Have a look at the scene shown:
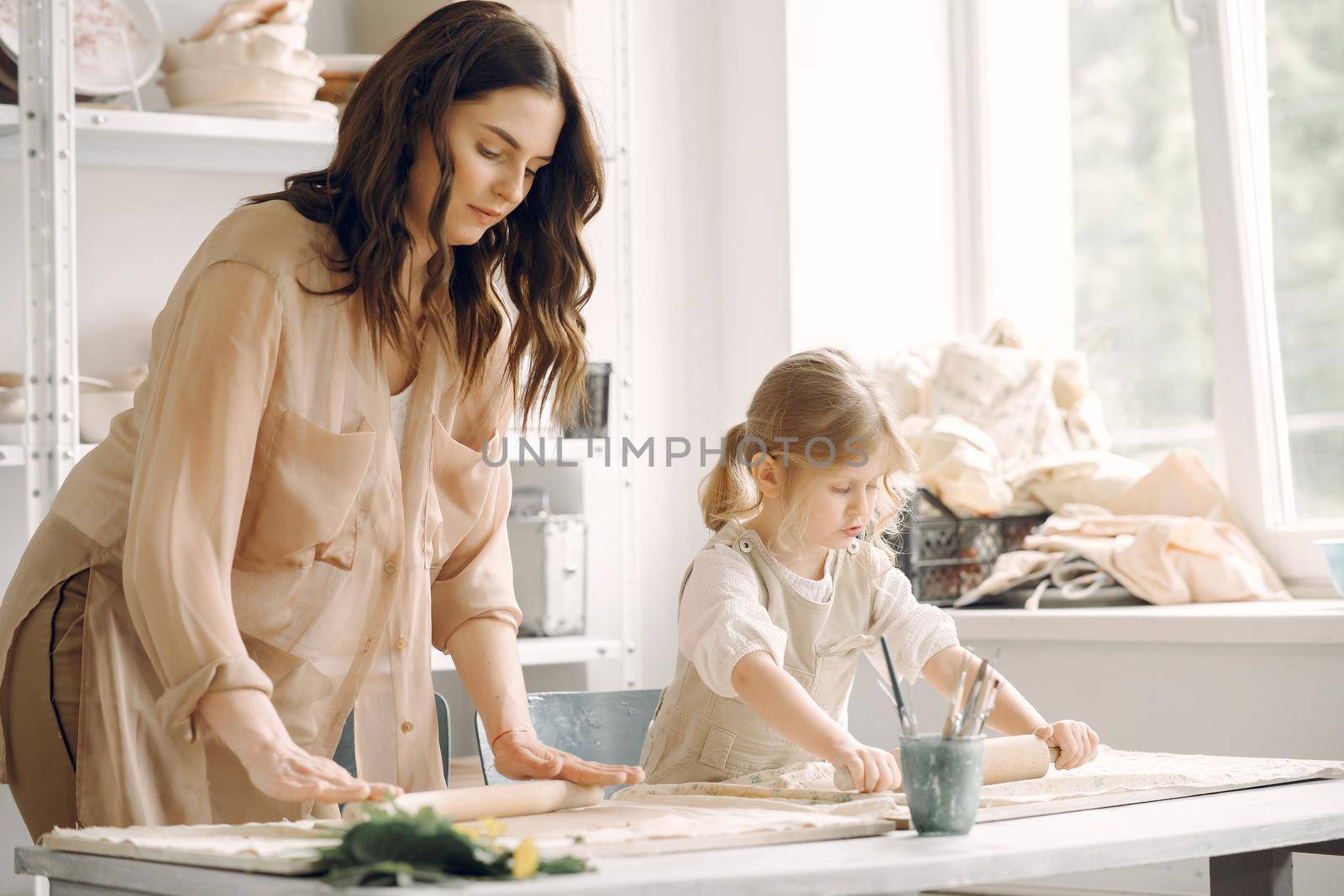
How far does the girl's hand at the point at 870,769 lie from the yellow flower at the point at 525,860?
0.42 metres

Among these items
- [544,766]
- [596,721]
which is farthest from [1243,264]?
[544,766]

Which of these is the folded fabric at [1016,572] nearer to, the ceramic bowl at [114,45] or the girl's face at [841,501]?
the girl's face at [841,501]

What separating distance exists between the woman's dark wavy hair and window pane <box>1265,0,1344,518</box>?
60.1 inches

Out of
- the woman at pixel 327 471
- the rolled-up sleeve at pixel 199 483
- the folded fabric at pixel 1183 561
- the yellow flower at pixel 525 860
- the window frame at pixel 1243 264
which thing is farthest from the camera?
the window frame at pixel 1243 264

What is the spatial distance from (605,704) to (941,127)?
172 cm

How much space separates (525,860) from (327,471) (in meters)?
0.55

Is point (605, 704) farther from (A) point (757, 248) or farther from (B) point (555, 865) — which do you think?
(A) point (757, 248)

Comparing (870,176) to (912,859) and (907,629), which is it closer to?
(907,629)

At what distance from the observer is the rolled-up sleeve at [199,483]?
1145 mm

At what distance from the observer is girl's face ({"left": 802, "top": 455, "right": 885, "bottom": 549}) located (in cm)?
160

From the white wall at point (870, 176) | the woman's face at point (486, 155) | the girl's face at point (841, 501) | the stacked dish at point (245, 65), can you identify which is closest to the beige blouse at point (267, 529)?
the woman's face at point (486, 155)

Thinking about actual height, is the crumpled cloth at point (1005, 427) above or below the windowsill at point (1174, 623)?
above

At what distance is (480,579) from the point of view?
4.84 feet

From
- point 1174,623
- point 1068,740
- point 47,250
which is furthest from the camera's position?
point 1174,623
